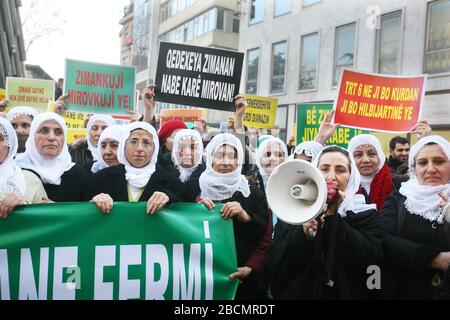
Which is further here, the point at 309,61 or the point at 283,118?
the point at 283,118

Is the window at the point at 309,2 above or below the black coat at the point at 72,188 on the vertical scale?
above

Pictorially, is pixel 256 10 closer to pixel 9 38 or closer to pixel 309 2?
pixel 309 2

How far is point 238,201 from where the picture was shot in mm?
3287

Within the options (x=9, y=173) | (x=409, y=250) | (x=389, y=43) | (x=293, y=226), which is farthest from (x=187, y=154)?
(x=389, y=43)

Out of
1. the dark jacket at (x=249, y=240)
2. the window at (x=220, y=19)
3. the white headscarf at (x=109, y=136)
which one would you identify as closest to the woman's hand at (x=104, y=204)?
the dark jacket at (x=249, y=240)

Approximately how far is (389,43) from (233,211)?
13.8 metres

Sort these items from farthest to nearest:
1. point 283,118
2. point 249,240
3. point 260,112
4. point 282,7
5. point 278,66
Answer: point 278,66 < point 283,118 < point 282,7 < point 260,112 < point 249,240

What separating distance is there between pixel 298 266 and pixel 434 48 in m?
12.7

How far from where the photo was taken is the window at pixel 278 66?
20000mm

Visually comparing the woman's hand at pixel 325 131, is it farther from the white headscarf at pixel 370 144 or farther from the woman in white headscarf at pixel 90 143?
the woman in white headscarf at pixel 90 143

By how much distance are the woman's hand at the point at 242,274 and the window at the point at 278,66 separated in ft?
57.0

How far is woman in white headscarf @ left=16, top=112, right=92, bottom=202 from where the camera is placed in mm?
3283

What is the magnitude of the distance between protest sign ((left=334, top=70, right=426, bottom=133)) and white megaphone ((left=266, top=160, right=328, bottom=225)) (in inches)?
124
